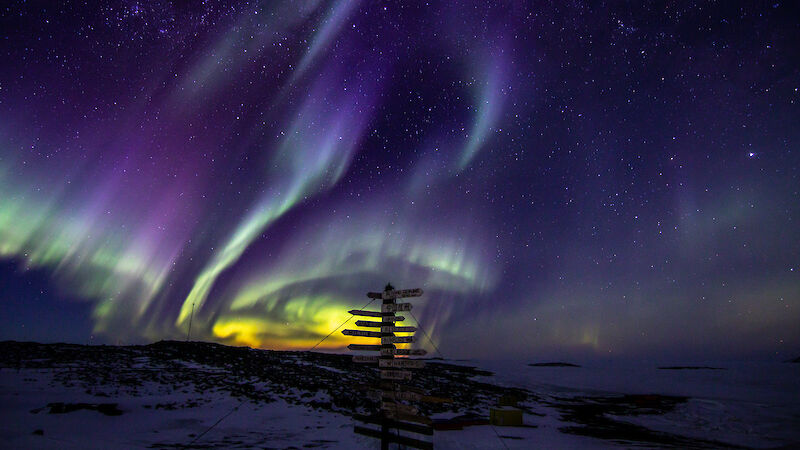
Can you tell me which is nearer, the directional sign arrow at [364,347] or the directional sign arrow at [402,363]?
the directional sign arrow at [402,363]

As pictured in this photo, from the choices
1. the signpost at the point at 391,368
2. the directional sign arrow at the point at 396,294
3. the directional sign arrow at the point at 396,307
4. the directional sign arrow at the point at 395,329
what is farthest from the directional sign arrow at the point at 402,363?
the directional sign arrow at the point at 396,294

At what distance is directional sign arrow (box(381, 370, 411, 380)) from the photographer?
490 inches

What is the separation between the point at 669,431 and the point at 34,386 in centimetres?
3461

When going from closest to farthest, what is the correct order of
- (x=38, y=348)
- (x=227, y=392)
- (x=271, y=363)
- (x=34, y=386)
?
(x=34, y=386), (x=227, y=392), (x=38, y=348), (x=271, y=363)

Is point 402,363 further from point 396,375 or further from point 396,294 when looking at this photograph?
point 396,294

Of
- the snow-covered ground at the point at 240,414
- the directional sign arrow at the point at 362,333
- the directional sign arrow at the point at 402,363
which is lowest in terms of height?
the snow-covered ground at the point at 240,414

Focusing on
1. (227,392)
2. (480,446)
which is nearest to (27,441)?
(227,392)

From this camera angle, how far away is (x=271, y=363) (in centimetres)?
3675

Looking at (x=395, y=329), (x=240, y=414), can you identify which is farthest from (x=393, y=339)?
(x=240, y=414)

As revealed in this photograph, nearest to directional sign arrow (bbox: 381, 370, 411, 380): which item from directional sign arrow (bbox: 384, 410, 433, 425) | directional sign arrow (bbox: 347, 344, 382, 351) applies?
directional sign arrow (bbox: 347, 344, 382, 351)

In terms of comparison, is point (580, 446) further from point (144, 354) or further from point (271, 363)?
point (144, 354)

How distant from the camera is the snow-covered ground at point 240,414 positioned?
15180 millimetres

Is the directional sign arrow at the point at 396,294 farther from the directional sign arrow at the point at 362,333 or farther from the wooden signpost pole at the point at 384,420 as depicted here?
the directional sign arrow at the point at 362,333

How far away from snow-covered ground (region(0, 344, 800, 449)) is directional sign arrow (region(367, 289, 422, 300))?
237 inches
